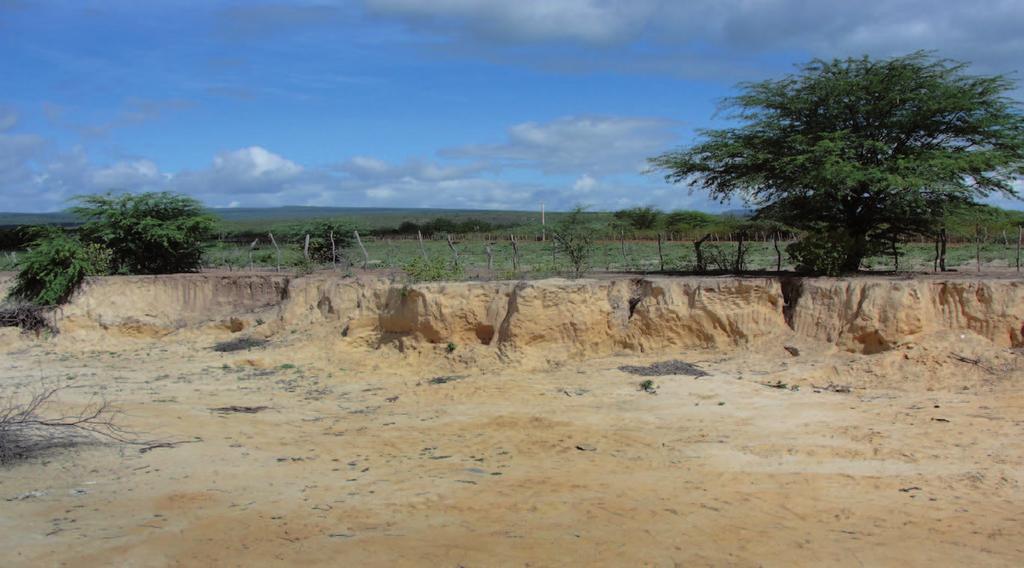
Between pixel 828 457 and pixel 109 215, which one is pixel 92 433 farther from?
pixel 109 215

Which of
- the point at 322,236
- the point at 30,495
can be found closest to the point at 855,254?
the point at 30,495

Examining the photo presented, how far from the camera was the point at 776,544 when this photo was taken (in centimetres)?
715

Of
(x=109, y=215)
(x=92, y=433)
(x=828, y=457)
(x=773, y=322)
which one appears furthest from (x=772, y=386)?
(x=109, y=215)

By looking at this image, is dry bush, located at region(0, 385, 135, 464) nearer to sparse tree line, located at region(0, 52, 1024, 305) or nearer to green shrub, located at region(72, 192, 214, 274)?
sparse tree line, located at region(0, 52, 1024, 305)

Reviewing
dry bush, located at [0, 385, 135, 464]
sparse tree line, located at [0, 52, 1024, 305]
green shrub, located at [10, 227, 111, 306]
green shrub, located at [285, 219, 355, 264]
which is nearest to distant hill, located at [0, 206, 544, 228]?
green shrub, located at [285, 219, 355, 264]

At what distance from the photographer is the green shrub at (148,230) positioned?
75.2 feet

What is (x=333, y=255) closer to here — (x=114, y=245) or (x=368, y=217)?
(x=114, y=245)

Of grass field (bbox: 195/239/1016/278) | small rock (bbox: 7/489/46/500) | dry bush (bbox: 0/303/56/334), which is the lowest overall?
small rock (bbox: 7/489/46/500)

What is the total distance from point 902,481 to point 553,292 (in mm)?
8051

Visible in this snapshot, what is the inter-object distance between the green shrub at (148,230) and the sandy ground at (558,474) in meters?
8.95

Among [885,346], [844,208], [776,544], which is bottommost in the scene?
[776,544]

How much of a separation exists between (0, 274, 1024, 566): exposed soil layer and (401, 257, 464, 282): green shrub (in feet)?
2.18

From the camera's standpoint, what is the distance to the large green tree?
15.2 meters

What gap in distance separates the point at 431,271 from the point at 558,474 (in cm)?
918
